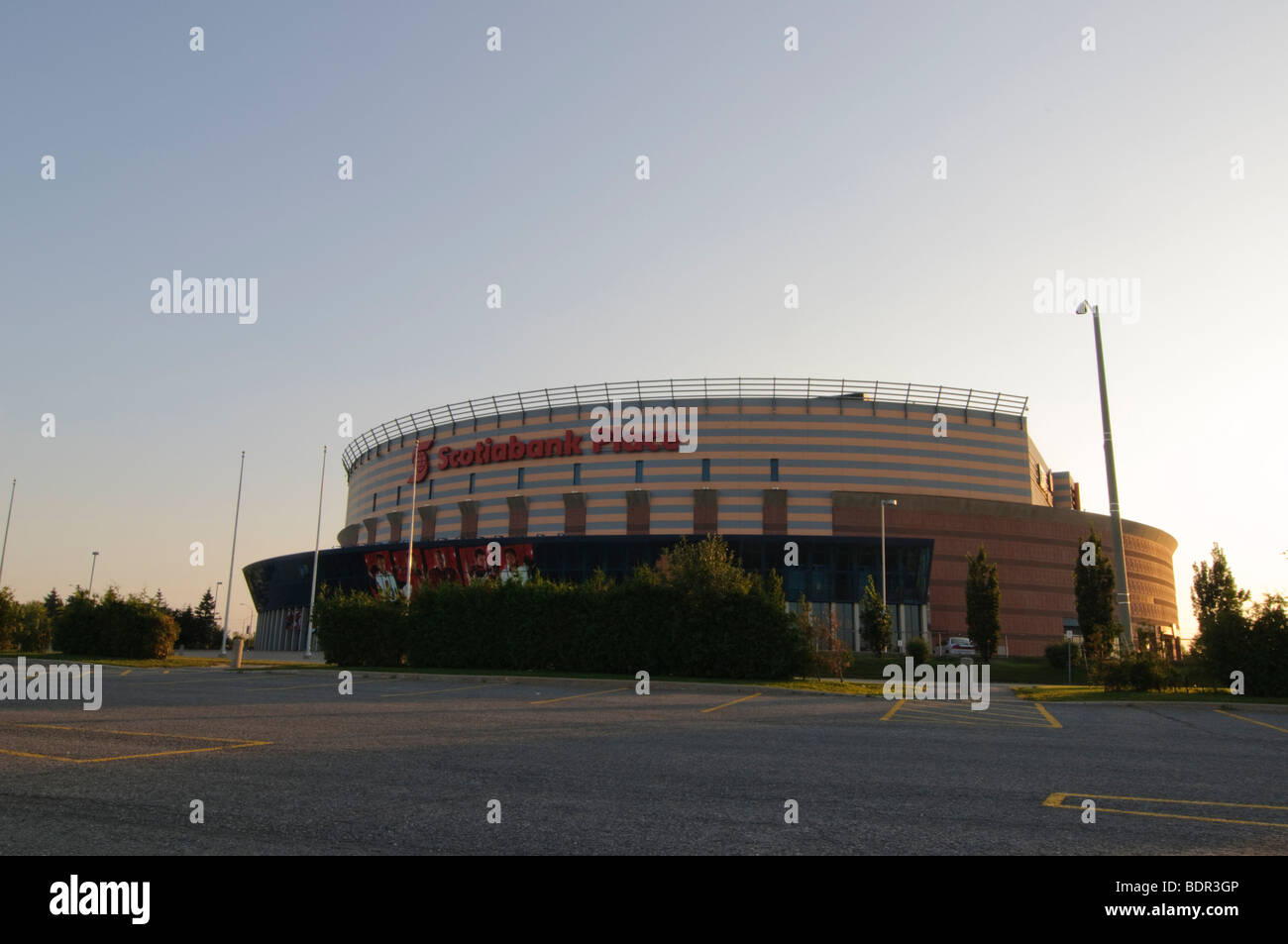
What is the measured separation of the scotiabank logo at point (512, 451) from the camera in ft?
226

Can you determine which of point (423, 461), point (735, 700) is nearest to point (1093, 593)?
point (735, 700)

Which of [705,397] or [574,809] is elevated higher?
[705,397]

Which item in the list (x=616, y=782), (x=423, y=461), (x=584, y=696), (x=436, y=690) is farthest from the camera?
(x=423, y=461)

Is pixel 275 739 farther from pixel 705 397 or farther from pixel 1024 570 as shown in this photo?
pixel 1024 570

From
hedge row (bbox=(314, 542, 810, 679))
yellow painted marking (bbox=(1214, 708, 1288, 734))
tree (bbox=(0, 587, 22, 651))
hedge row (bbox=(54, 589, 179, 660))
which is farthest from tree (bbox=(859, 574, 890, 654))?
tree (bbox=(0, 587, 22, 651))

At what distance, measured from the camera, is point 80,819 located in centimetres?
621

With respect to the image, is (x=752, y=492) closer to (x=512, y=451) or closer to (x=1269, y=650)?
(x=512, y=451)

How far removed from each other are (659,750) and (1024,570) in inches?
2527

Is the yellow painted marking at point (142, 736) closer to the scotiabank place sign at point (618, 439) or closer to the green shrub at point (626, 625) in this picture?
the green shrub at point (626, 625)

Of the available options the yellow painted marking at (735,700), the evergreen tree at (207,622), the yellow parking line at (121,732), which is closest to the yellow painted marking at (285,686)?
the yellow parking line at (121,732)

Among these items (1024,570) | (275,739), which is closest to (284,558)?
(1024,570)

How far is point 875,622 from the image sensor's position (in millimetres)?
49844

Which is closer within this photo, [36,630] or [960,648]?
[36,630]

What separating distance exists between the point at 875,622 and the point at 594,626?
25.0 meters
